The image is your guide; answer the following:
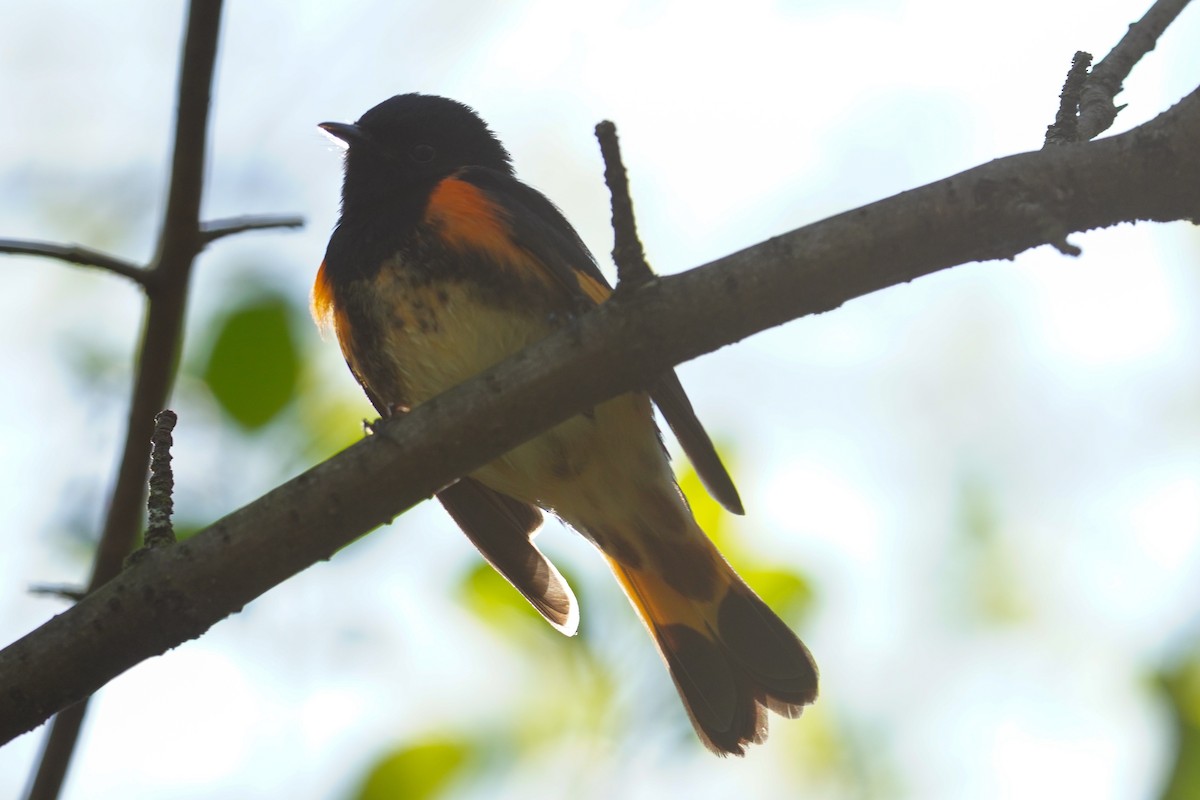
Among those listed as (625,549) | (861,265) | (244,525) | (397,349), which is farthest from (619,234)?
(625,549)

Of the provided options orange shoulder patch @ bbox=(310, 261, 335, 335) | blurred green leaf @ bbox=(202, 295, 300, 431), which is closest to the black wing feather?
orange shoulder patch @ bbox=(310, 261, 335, 335)

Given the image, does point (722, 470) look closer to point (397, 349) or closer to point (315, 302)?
point (397, 349)

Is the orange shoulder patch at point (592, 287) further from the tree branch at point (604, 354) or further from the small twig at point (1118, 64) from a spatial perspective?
the small twig at point (1118, 64)

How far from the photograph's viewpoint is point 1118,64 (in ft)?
9.60

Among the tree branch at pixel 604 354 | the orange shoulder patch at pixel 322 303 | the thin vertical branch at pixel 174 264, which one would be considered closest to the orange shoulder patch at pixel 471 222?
the orange shoulder patch at pixel 322 303

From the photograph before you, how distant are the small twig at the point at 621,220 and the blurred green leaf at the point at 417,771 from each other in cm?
191

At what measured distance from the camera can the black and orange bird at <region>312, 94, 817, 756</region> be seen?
349cm

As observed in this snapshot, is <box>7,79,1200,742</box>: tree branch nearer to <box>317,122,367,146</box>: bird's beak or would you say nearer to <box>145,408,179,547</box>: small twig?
<box>145,408,179,547</box>: small twig

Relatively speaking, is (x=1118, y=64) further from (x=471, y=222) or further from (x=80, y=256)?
(x=80, y=256)

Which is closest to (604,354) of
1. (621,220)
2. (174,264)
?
(621,220)

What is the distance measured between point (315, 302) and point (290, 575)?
1.69 meters

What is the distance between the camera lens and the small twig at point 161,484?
2.50m

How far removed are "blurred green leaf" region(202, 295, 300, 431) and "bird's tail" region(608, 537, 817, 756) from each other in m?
1.25

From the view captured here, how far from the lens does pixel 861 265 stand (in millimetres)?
2340
